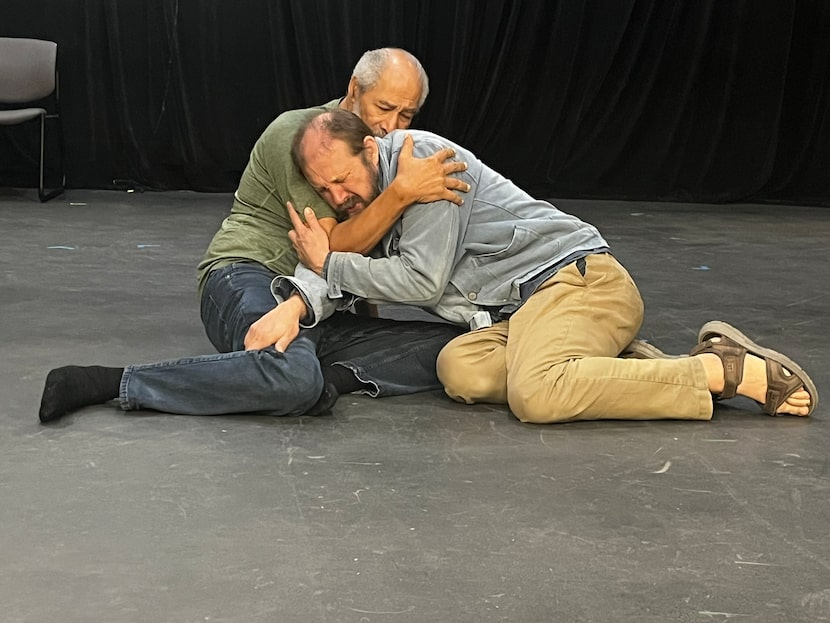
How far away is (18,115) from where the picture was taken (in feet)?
19.3

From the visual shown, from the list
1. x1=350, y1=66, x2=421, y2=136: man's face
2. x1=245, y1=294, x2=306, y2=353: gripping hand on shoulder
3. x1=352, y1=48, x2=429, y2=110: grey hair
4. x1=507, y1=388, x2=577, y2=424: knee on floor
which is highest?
x1=352, y1=48, x2=429, y2=110: grey hair

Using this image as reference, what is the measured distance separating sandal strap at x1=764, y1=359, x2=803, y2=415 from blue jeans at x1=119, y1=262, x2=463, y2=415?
2.39ft

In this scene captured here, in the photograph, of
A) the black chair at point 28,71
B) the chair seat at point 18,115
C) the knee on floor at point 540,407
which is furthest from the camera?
the black chair at point 28,71

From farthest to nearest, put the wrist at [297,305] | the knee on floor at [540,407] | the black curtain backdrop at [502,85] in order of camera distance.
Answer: the black curtain backdrop at [502,85]
the wrist at [297,305]
the knee on floor at [540,407]

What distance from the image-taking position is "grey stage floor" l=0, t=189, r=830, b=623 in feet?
5.53

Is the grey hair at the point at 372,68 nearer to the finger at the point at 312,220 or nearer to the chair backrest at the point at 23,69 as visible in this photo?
the finger at the point at 312,220

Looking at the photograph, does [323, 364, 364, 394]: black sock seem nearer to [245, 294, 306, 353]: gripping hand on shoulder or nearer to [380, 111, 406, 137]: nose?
[245, 294, 306, 353]: gripping hand on shoulder

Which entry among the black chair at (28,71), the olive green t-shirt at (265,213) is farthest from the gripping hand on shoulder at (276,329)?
the black chair at (28,71)

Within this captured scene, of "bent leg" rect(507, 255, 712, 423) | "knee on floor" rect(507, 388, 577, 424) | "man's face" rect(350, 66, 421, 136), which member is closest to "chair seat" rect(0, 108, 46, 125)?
"man's face" rect(350, 66, 421, 136)

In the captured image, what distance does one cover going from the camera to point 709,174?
22.4 ft

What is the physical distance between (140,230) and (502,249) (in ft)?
9.83

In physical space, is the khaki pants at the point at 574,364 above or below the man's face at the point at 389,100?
below

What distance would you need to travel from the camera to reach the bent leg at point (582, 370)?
2439mm

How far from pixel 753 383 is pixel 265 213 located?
47.9 inches
